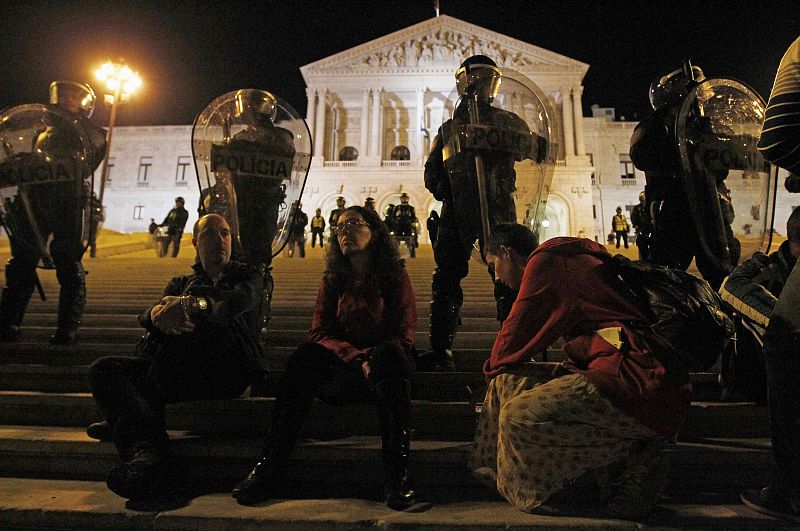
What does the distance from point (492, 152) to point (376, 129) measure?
33075 mm

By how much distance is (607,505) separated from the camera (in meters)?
1.75

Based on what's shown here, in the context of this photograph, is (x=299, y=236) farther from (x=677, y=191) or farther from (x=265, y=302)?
(x=677, y=191)

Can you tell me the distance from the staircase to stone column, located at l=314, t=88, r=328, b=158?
32.7 meters

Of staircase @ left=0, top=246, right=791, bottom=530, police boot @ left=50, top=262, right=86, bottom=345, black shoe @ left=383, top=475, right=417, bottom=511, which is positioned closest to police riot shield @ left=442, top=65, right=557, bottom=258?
staircase @ left=0, top=246, right=791, bottom=530

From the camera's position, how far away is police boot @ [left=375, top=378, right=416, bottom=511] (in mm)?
1857

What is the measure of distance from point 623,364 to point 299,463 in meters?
1.47

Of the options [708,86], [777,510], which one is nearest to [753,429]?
[777,510]

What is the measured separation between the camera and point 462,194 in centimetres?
310

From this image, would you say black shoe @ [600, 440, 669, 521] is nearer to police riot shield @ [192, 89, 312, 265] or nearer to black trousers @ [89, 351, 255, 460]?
black trousers @ [89, 351, 255, 460]

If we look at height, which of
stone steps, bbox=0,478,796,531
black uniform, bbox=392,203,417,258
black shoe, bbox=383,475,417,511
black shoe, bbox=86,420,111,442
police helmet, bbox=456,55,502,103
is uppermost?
black uniform, bbox=392,203,417,258

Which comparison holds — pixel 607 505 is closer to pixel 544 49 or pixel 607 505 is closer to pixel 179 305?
pixel 179 305

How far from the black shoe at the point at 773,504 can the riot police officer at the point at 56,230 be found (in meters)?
4.38

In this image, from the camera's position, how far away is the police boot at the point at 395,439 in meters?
1.86

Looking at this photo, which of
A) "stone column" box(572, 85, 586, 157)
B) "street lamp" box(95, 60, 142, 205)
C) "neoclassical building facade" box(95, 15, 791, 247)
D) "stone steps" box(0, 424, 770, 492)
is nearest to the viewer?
"stone steps" box(0, 424, 770, 492)
